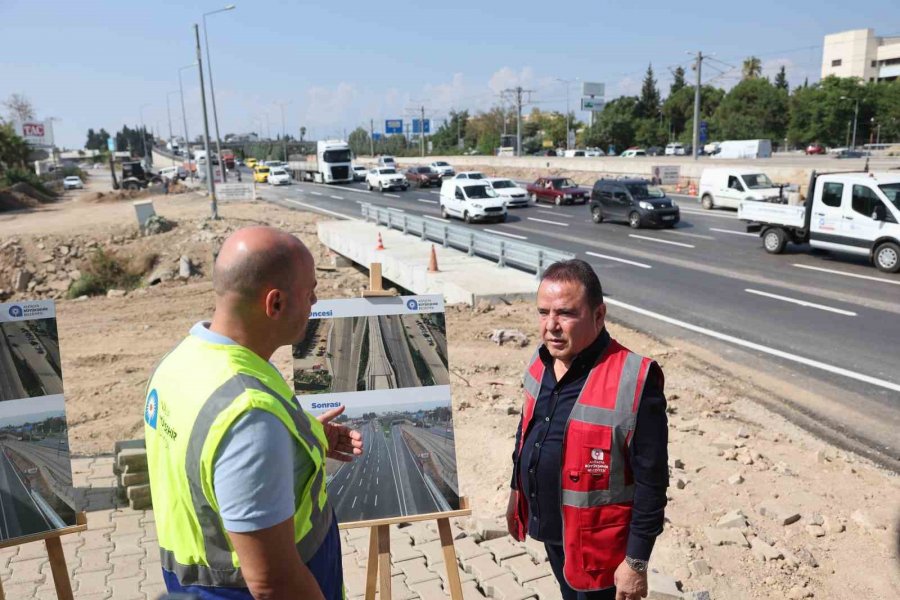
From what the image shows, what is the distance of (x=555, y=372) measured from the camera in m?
3.11

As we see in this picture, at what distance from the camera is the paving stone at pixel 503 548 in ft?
15.9

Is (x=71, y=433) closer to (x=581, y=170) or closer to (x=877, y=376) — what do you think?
(x=877, y=376)

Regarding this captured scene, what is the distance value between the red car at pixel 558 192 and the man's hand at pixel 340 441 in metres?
31.6

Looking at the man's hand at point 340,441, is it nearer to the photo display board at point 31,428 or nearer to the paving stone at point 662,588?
the photo display board at point 31,428

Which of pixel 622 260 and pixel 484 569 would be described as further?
pixel 622 260

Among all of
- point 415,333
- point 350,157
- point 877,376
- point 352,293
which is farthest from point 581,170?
point 415,333

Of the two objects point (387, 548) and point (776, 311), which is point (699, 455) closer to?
point (387, 548)

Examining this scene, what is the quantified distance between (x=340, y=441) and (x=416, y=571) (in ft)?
7.27

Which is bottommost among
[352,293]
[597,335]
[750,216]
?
[352,293]

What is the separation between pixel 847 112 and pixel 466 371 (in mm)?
78387

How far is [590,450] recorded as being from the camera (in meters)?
2.82

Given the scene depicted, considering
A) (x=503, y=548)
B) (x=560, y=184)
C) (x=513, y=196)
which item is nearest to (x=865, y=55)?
(x=560, y=184)

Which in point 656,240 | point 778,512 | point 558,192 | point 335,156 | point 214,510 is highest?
point 335,156

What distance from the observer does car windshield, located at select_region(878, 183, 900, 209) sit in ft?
51.5
